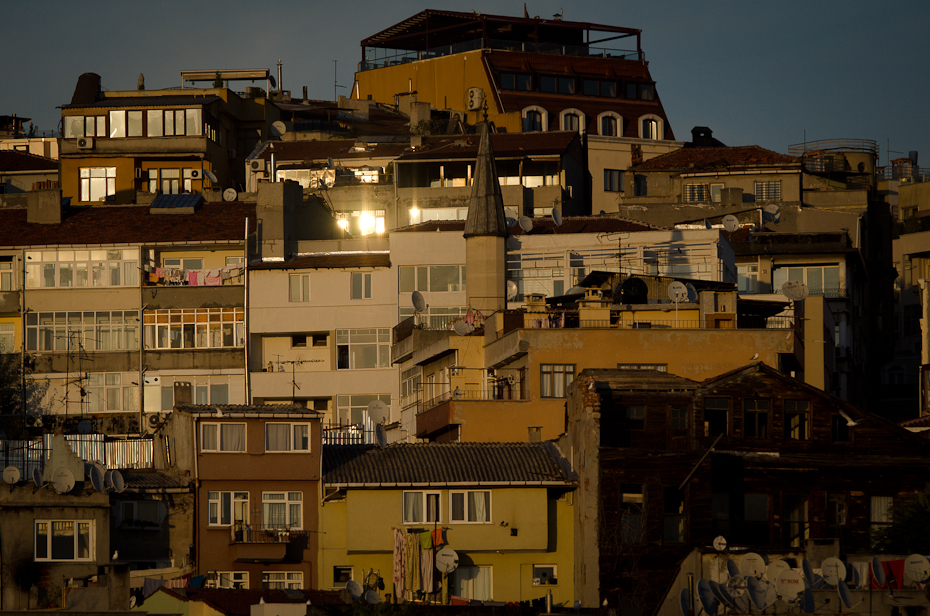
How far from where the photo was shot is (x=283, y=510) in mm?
40750

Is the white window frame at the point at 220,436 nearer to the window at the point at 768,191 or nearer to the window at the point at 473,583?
the window at the point at 473,583

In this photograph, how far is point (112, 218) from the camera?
68.1 meters

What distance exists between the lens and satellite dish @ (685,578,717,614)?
31.6m

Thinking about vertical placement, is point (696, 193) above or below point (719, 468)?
above

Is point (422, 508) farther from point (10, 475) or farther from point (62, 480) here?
point (10, 475)

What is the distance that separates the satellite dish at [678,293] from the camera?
48.9 metres

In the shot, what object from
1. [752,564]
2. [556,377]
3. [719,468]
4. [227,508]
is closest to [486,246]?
[556,377]

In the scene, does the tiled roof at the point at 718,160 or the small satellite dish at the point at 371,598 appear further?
the tiled roof at the point at 718,160

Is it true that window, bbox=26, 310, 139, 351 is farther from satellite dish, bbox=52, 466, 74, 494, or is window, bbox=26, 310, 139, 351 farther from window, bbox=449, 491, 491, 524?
window, bbox=449, 491, 491, 524

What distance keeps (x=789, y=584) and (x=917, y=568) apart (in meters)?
2.81

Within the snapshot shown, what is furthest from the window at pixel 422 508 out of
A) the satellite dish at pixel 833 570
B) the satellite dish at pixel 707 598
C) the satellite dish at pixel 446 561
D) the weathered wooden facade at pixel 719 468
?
the satellite dish at pixel 833 570

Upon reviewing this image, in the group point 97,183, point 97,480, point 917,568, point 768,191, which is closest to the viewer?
point 917,568

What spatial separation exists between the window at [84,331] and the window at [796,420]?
105 ft

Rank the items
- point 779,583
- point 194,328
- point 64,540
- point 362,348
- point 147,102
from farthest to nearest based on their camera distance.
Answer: point 147,102 → point 194,328 → point 362,348 → point 64,540 → point 779,583
